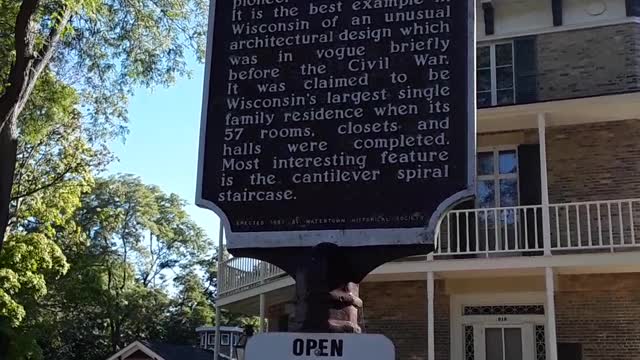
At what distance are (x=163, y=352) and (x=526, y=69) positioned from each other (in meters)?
21.5

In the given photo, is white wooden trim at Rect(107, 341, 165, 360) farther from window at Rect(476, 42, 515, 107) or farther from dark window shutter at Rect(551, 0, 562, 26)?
dark window shutter at Rect(551, 0, 562, 26)

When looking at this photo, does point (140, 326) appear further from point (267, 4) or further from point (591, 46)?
point (267, 4)

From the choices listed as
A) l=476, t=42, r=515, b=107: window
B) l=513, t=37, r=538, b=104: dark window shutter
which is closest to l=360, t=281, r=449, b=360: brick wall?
l=476, t=42, r=515, b=107: window

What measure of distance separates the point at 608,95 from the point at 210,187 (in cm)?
1286

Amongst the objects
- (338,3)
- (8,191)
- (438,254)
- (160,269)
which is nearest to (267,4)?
(338,3)

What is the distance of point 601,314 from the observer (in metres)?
16.7

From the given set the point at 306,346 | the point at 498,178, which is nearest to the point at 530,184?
the point at 498,178

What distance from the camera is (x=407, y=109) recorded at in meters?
4.96

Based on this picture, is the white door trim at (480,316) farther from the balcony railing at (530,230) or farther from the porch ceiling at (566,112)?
the porch ceiling at (566,112)

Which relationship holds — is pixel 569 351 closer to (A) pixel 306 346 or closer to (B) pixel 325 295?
(B) pixel 325 295

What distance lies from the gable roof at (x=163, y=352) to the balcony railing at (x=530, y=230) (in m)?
→ 20.0

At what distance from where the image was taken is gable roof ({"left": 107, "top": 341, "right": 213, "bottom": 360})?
34969 mm

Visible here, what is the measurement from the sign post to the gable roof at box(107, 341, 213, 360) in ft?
100

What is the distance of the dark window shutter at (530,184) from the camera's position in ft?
56.2
